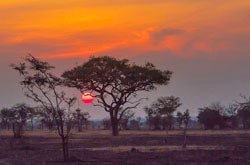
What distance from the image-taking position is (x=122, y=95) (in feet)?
263

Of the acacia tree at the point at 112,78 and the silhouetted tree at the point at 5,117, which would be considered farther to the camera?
the silhouetted tree at the point at 5,117

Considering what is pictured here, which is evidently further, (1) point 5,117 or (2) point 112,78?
(1) point 5,117

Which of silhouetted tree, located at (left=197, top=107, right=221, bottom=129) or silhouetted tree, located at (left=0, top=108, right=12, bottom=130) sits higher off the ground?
silhouetted tree, located at (left=0, top=108, right=12, bottom=130)

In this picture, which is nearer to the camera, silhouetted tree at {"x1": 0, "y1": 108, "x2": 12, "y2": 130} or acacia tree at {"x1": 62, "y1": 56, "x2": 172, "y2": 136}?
acacia tree at {"x1": 62, "y1": 56, "x2": 172, "y2": 136}

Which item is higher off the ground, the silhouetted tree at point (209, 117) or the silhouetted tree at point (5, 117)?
the silhouetted tree at point (5, 117)

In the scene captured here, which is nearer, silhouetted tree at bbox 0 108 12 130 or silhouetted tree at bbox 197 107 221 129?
silhouetted tree at bbox 197 107 221 129

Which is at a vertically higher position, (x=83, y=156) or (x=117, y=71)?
(x=117, y=71)

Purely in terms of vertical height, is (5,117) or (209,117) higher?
(5,117)

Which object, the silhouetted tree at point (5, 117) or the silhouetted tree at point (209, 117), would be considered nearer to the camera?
the silhouetted tree at point (209, 117)

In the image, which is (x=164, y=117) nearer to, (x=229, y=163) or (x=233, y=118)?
(x=233, y=118)

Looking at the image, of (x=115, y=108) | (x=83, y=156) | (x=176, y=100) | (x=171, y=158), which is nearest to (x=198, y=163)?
(x=171, y=158)

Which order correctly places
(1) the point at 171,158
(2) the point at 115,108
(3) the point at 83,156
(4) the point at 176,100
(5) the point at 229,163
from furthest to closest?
(4) the point at 176,100, (2) the point at 115,108, (3) the point at 83,156, (1) the point at 171,158, (5) the point at 229,163

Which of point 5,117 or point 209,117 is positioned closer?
point 209,117

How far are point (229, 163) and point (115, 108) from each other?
53.2 m
